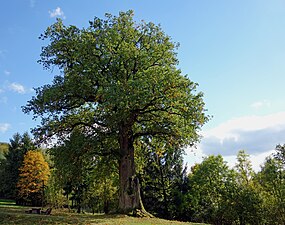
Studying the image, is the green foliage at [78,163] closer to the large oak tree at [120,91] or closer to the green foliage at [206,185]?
the large oak tree at [120,91]

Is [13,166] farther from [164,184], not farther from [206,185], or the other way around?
[206,185]

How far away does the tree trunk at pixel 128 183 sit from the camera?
67.0ft

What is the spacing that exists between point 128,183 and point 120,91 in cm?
743

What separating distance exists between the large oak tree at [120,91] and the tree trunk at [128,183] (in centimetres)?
7

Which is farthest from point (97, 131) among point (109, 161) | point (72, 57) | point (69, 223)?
point (69, 223)

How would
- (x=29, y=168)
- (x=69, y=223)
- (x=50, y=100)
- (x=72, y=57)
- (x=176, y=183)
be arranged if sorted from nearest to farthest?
(x=69, y=223) < (x=50, y=100) < (x=72, y=57) < (x=176, y=183) < (x=29, y=168)

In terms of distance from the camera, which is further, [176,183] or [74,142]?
[176,183]

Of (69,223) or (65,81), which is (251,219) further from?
(65,81)

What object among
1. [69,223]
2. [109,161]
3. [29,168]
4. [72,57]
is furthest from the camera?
[29,168]

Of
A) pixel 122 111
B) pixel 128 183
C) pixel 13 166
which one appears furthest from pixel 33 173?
pixel 122 111

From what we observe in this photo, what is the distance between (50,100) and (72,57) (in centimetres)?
383

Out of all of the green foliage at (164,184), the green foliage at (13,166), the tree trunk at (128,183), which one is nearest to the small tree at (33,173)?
the green foliage at (13,166)

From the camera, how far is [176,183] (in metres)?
41.0

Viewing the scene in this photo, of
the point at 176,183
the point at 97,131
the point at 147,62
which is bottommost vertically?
the point at 176,183
